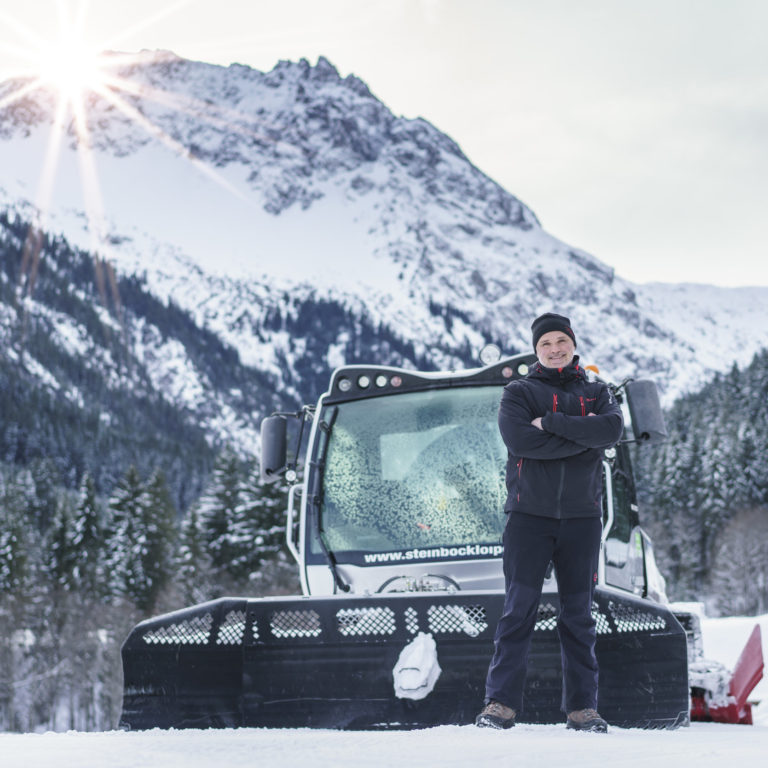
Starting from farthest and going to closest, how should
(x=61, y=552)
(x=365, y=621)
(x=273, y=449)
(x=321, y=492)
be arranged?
1. (x=61, y=552)
2. (x=321, y=492)
3. (x=273, y=449)
4. (x=365, y=621)

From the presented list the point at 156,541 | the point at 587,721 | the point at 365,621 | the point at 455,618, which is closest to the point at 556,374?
the point at 455,618

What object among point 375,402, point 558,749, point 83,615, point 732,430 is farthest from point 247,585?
point 732,430

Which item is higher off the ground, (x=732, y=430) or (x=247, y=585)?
(x=732, y=430)

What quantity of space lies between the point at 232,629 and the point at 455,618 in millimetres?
1273

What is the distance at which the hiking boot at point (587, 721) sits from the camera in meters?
4.72

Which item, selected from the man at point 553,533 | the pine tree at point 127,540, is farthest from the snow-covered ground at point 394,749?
the pine tree at point 127,540

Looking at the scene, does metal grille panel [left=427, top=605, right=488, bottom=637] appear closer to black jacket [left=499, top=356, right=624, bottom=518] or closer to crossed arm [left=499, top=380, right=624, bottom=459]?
black jacket [left=499, top=356, right=624, bottom=518]

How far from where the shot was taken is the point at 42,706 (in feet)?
164

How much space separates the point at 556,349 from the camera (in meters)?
5.03

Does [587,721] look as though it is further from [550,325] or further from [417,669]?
[550,325]

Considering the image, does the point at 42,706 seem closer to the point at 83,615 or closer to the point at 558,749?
the point at 83,615

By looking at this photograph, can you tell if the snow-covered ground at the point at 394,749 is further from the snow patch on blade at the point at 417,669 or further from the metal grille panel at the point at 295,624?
the metal grille panel at the point at 295,624

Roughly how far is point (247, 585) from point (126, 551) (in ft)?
63.7

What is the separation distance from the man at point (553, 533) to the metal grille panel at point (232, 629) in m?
1.61
